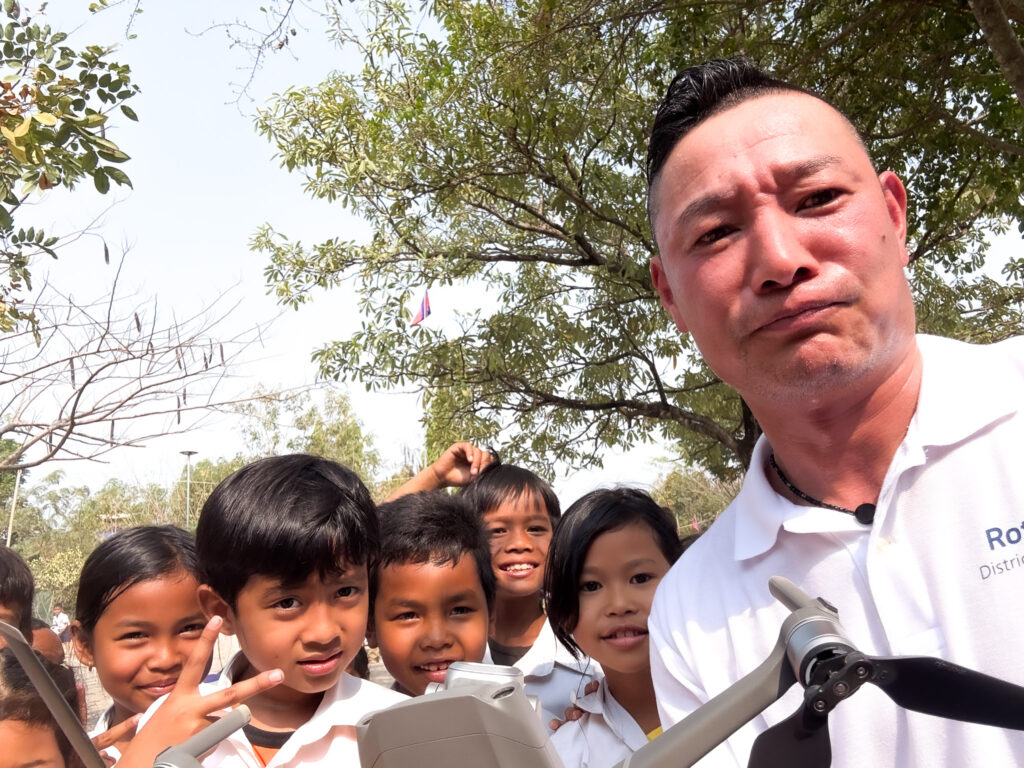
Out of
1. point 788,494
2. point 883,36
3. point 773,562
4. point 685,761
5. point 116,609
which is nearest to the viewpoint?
point 685,761

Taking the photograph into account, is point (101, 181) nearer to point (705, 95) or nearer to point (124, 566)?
point (124, 566)

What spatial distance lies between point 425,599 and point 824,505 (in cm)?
142

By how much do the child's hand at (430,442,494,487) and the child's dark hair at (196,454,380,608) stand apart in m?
1.49

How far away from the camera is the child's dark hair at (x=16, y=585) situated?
2762 millimetres

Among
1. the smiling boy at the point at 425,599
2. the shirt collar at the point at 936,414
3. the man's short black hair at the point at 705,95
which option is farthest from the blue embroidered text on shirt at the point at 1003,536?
the smiling boy at the point at 425,599

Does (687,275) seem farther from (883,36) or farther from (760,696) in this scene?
(883,36)

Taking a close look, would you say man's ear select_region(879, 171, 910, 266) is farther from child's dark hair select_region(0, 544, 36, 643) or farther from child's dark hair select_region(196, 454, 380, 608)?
child's dark hair select_region(0, 544, 36, 643)

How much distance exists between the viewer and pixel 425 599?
2.66 meters

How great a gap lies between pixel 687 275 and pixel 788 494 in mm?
426

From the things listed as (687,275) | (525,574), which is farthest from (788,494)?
(525,574)

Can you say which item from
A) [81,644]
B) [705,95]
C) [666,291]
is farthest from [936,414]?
[81,644]

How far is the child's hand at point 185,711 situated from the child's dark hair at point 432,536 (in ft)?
3.32

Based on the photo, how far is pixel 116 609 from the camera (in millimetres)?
2559

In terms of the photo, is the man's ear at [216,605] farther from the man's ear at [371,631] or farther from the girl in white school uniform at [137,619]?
the man's ear at [371,631]
